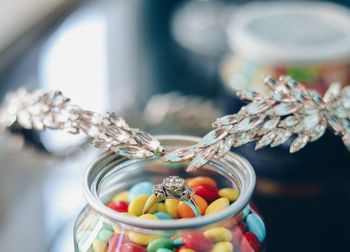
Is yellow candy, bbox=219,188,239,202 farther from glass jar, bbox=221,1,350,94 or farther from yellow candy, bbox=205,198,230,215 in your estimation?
glass jar, bbox=221,1,350,94

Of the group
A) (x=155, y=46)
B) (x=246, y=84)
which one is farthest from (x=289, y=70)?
(x=155, y=46)

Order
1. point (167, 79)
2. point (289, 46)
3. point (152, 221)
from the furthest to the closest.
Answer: point (167, 79) < point (289, 46) < point (152, 221)

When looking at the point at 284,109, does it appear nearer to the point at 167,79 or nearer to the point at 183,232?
the point at 183,232

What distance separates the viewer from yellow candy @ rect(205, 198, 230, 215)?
32 cm

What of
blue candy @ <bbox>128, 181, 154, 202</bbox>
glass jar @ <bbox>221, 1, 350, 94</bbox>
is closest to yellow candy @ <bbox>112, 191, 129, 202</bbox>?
blue candy @ <bbox>128, 181, 154, 202</bbox>

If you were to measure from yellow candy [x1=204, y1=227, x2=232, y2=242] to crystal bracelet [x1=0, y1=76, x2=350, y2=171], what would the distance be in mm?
31

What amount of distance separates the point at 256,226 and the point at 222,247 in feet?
0.10

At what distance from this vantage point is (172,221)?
0.98ft

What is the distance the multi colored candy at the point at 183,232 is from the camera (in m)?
0.31

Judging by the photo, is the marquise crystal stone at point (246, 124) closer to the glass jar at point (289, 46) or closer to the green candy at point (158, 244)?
the green candy at point (158, 244)

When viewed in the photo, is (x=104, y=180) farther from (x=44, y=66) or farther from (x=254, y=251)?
(x=44, y=66)

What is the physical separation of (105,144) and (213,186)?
0.06m

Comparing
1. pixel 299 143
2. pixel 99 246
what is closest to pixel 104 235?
pixel 99 246

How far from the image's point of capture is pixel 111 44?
0.68 metres
